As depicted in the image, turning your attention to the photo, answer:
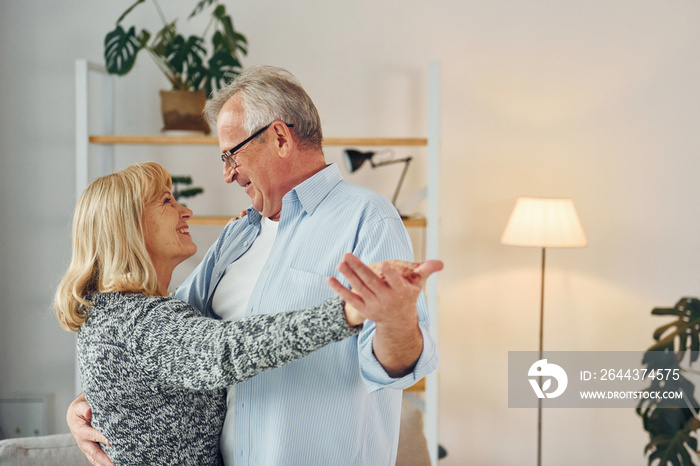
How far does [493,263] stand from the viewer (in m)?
2.90

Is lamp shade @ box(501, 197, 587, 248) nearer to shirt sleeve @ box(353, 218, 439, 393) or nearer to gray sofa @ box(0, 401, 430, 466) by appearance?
shirt sleeve @ box(353, 218, 439, 393)

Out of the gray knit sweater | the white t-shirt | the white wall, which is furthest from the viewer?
the white wall

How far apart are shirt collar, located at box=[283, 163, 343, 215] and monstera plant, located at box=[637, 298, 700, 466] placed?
1.67m

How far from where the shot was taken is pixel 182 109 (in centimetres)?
251

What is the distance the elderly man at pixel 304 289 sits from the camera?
1.04 m

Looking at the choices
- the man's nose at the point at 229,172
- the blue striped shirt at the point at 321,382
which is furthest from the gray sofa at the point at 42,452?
the man's nose at the point at 229,172

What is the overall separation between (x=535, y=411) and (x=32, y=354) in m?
2.50

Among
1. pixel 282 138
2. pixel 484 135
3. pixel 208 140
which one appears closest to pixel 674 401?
Result: pixel 484 135

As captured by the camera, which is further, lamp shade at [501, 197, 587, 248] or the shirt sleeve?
lamp shade at [501, 197, 587, 248]

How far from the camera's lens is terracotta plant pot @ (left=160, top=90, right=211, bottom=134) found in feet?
8.22

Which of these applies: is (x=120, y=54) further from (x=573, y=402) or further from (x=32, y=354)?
(x=573, y=402)

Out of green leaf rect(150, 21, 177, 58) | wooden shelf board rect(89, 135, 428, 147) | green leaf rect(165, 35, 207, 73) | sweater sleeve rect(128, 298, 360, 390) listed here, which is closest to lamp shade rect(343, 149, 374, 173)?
wooden shelf board rect(89, 135, 428, 147)

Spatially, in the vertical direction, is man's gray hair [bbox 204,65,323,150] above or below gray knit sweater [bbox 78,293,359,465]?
above

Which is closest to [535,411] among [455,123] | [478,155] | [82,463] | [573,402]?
[573,402]
